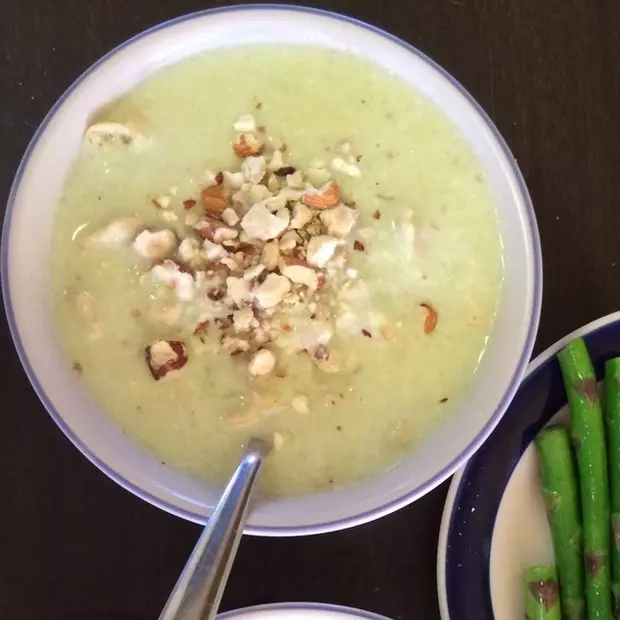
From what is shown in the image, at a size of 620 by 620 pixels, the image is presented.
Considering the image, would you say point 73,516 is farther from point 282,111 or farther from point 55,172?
point 282,111

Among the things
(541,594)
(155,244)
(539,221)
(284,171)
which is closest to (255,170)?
(284,171)

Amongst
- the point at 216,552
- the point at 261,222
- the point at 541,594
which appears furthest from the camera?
the point at 541,594

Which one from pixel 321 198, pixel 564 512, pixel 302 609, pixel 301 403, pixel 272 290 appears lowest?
pixel 302 609

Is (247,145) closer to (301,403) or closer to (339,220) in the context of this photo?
(339,220)

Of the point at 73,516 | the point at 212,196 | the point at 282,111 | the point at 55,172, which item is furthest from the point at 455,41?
the point at 73,516

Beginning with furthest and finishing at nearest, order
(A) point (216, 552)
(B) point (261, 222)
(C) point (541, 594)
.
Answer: (C) point (541, 594) → (B) point (261, 222) → (A) point (216, 552)

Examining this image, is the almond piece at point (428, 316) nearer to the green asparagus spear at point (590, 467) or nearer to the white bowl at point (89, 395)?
the white bowl at point (89, 395)

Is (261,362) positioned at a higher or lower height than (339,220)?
lower

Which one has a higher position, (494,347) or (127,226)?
(127,226)
